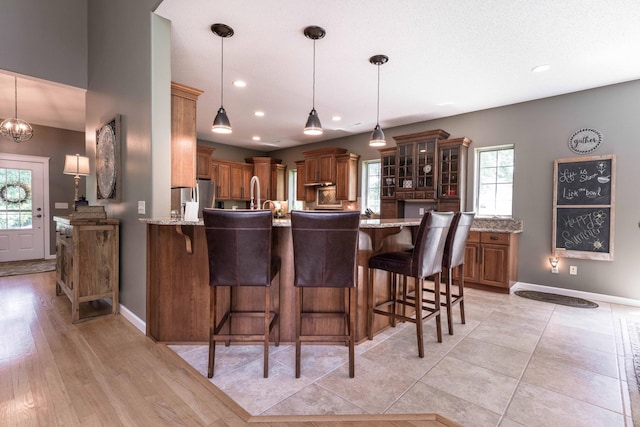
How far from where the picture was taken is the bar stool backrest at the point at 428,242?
2.22m

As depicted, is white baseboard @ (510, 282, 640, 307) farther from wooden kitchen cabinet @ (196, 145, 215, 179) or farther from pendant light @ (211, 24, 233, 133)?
wooden kitchen cabinet @ (196, 145, 215, 179)

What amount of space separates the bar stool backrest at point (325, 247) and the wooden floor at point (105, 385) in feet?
2.50

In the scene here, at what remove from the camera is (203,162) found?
6.20 m

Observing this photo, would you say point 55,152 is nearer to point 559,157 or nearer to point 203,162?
point 203,162

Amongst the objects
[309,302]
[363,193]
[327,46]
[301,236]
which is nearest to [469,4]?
[327,46]

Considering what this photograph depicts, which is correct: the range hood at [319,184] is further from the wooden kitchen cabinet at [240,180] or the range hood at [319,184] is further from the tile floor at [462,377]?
the tile floor at [462,377]

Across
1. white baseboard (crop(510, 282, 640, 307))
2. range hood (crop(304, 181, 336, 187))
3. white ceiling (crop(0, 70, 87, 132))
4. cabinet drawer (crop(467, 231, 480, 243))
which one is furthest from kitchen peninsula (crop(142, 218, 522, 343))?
range hood (crop(304, 181, 336, 187))

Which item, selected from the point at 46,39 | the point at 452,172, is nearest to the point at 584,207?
the point at 452,172

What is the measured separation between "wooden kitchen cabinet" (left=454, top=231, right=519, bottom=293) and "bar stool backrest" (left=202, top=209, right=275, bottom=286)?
11.5ft

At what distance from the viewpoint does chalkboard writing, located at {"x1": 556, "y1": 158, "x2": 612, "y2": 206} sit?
373cm

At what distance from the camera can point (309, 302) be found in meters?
2.38

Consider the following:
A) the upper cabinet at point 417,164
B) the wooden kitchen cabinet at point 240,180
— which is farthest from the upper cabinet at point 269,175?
the upper cabinet at point 417,164

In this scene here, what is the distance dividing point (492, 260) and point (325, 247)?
332 centimetres

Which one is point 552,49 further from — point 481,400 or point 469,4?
point 481,400
